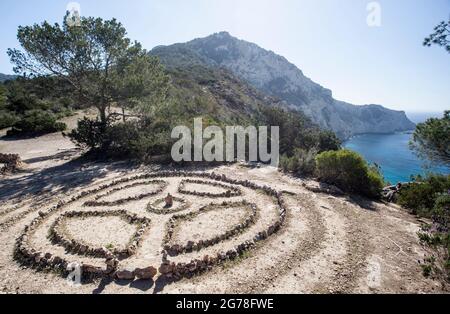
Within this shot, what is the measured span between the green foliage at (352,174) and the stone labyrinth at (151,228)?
4.11 m

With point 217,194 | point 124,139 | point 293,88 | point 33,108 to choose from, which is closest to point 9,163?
point 124,139

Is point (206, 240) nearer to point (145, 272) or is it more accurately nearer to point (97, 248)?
point (145, 272)

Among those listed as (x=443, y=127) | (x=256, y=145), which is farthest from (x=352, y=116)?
(x=443, y=127)

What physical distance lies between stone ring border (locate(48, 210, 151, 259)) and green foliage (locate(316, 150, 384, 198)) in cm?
1017

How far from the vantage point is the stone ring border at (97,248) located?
9125 mm

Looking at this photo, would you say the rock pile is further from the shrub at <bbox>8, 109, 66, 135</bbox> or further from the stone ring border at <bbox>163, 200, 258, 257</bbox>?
the stone ring border at <bbox>163, 200, 258, 257</bbox>

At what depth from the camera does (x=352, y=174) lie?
50.4 feet

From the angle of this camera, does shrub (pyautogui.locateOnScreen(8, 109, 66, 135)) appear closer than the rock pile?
No

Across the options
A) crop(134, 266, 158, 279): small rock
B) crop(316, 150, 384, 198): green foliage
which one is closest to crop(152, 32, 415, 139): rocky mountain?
crop(316, 150, 384, 198): green foliage

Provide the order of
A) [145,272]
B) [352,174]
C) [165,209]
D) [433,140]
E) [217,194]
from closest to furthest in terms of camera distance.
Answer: [145,272]
[433,140]
[165,209]
[217,194]
[352,174]

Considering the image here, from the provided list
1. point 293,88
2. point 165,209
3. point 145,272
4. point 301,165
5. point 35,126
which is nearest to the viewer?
point 145,272

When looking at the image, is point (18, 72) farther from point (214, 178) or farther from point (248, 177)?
point (248, 177)

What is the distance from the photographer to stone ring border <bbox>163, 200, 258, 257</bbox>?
9.23 meters

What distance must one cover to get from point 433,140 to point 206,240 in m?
9.91
